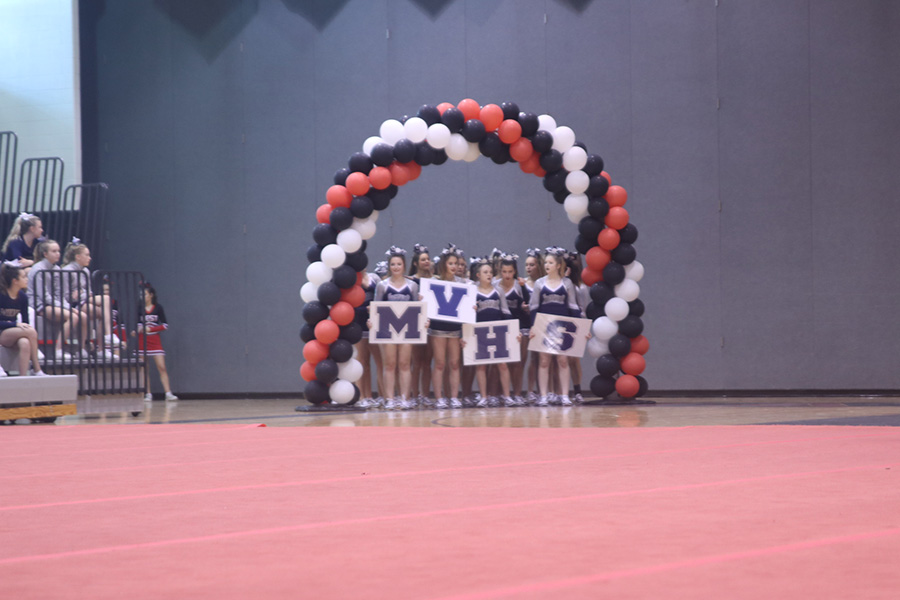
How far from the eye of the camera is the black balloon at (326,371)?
8.86 metres

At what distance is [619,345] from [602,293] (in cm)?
53

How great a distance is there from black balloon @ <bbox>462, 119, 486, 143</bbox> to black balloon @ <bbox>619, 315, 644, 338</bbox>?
225 cm

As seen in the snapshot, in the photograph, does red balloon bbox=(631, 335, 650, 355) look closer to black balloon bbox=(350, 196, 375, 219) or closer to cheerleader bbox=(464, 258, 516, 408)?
cheerleader bbox=(464, 258, 516, 408)

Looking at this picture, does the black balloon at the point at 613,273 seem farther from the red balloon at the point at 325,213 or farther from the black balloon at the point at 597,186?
the red balloon at the point at 325,213

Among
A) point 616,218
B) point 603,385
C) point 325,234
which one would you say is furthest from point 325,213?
point 603,385

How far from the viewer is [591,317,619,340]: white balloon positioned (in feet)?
30.3

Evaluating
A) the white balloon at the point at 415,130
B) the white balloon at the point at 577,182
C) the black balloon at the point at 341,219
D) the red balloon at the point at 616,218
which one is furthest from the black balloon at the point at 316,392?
the red balloon at the point at 616,218

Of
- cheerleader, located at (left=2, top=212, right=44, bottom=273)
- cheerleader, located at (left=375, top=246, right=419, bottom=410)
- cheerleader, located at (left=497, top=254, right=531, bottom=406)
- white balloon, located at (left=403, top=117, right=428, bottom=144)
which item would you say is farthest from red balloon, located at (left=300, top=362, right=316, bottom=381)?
cheerleader, located at (left=2, top=212, right=44, bottom=273)

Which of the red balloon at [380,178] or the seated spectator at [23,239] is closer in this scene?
the red balloon at [380,178]

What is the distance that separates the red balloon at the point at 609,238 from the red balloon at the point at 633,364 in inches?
42.4

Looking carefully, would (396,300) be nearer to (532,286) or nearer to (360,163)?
(360,163)

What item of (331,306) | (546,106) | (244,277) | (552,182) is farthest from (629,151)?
(244,277)

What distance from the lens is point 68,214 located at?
12.7m

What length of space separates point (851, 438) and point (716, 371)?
5.69 m
